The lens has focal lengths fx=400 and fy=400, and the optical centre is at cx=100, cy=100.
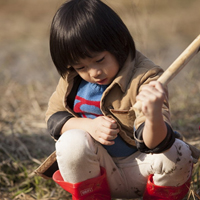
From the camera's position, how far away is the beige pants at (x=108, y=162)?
1.73 m

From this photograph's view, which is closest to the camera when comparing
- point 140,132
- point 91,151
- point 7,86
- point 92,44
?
point 140,132

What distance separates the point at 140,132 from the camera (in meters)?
1.55

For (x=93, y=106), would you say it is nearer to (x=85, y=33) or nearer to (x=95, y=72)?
(x=95, y=72)

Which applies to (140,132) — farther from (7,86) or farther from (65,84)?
(7,86)

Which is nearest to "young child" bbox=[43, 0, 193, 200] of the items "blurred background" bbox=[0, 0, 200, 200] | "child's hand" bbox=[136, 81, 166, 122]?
"child's hand" bbox=[136, 81, 166, 122]

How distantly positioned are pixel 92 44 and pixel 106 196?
71cm

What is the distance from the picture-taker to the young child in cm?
168

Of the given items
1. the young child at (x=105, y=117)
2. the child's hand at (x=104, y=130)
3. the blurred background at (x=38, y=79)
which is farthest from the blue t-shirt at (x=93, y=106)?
the blurred background at (x=38, y=79)

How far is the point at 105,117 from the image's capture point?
68.8 inches

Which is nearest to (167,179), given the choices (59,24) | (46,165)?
(46,165)

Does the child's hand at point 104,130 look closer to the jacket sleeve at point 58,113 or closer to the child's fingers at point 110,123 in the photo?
the child's fingers at point 110,123

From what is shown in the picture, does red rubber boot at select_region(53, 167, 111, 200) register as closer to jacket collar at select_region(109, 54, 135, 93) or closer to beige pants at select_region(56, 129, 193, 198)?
beige pants at select_region(56, 129, 193, 198)

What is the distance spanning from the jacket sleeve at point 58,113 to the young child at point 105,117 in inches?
0.5

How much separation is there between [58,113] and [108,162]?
360mm
